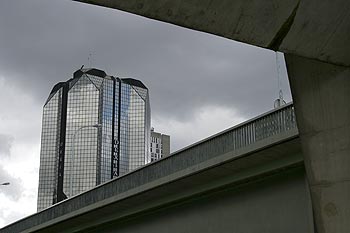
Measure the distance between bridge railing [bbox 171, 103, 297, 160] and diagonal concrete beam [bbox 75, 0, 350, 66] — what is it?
8.28 metres

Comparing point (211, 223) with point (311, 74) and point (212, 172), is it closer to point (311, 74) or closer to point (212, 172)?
point (212, 172)

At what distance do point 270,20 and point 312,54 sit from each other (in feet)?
3.26

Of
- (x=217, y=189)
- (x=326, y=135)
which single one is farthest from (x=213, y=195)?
(x=326, y=135)

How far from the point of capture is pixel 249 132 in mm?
17828

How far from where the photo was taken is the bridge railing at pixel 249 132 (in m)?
16.5

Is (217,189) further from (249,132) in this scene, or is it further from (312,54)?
(312,54)

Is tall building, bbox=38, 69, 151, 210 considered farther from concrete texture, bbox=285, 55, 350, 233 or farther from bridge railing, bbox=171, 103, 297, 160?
concrete texture, bbox=285, 55, 350, 233

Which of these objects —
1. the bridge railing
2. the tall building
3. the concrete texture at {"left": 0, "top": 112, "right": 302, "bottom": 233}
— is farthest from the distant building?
the bridge railing

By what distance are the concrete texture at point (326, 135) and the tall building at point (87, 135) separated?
3857cm

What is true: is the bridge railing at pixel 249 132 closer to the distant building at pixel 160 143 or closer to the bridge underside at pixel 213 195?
the bridge underside at pixel 213 195

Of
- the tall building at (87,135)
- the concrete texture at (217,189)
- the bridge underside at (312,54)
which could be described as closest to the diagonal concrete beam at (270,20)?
the bridge underside at (312,54)

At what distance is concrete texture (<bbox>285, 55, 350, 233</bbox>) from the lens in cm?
760

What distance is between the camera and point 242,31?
6.85m

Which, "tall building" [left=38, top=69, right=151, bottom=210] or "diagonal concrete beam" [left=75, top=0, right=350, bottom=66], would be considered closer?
"diagonal concrete beam" [left=75, top=0, right=350, bottom=66]
